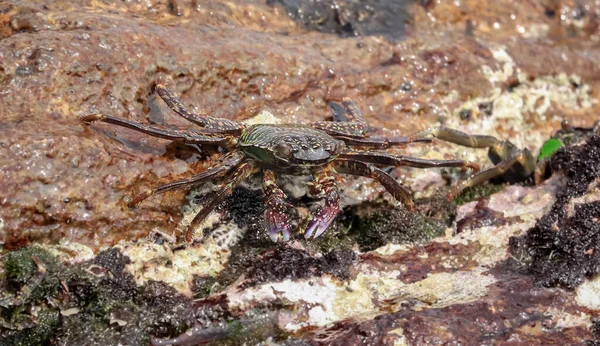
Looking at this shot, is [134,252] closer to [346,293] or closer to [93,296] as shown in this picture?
[93,296]

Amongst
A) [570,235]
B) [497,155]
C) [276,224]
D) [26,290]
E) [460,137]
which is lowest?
[26,290]

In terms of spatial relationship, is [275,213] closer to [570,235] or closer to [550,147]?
[570,235]

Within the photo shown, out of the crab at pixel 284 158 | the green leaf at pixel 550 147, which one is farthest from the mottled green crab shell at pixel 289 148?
the green leaf at pixel 550 147

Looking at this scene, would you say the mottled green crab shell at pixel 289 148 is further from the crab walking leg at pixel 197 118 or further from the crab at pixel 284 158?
the crab walking leg at pixel 197 118

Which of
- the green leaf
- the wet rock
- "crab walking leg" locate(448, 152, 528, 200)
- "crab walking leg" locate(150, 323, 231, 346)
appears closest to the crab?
"crab walking leg" locate(448, 152, 528, 200)

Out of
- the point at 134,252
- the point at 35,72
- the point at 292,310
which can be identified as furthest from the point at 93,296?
the point at 35,72

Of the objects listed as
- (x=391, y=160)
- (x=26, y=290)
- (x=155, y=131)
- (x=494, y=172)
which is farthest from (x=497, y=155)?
(x=26, y=290)

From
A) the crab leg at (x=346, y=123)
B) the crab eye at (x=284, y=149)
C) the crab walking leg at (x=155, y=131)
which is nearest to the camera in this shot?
the crab eye at (x=284, y=149)
